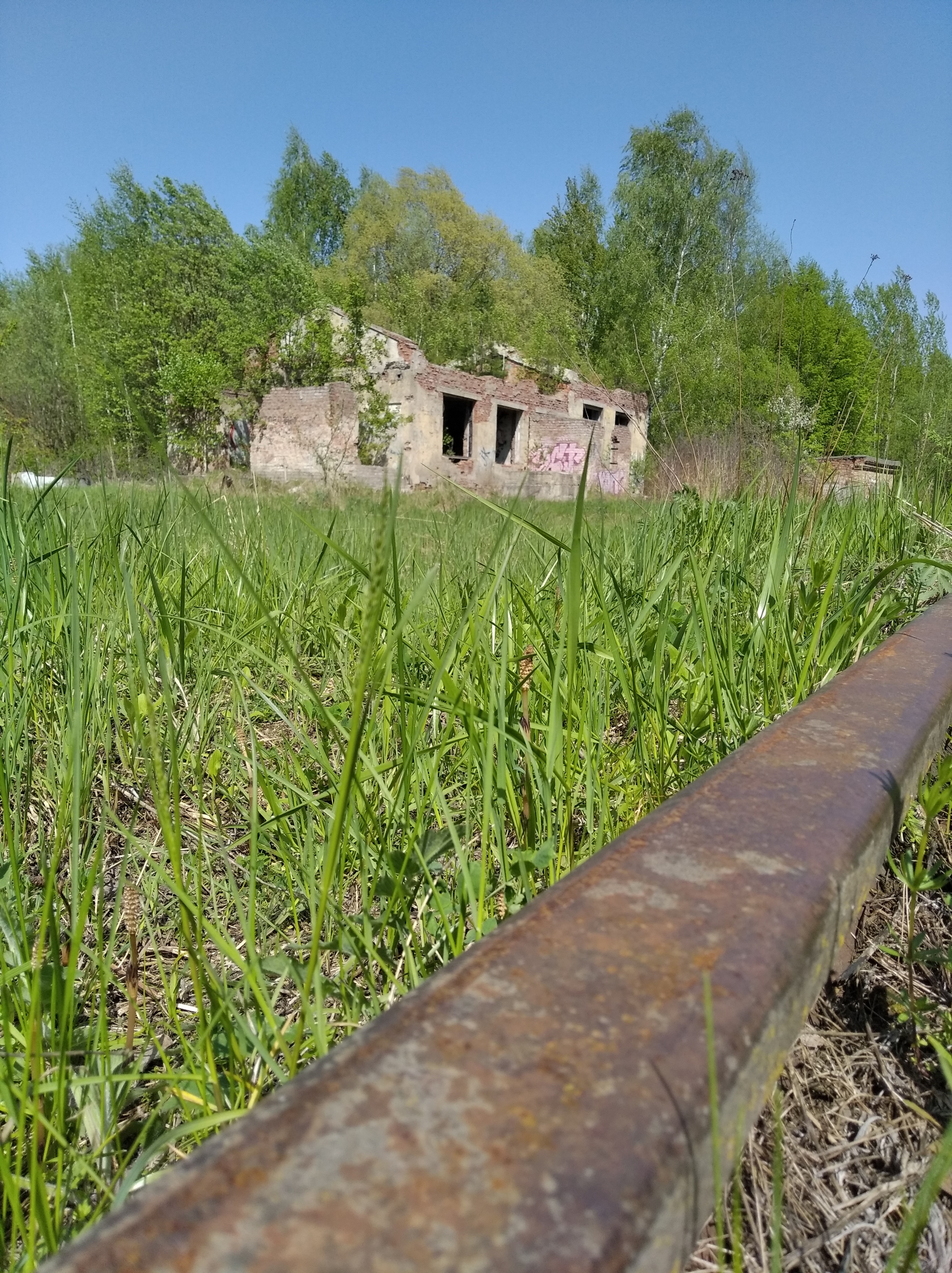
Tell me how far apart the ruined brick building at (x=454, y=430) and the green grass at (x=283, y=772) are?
45.1 feet

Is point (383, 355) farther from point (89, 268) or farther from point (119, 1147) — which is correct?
point (119, 1147)

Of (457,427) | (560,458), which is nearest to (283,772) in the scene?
(560,458)

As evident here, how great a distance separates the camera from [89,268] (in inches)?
1134

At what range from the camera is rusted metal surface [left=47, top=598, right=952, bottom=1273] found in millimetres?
299

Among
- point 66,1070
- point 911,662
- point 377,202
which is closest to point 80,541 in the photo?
point 66,1070

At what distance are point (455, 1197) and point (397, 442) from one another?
2051cm

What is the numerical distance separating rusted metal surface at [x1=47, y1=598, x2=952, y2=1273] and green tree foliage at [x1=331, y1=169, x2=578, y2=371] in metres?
34.1

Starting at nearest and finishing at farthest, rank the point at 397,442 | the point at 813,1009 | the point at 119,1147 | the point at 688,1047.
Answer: the point at 688,1047 → the point at 119,1147 → the point at 813,1009 → the point at 397,442

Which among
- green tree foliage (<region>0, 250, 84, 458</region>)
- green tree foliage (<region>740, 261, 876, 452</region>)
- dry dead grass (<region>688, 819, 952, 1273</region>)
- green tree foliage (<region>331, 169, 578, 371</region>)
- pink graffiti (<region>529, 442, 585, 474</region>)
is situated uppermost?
green tree foliage (<region>331, 169, 578, 371</region>)

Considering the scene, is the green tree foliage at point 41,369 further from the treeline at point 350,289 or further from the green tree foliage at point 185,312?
the green tree foliage at point 185,312

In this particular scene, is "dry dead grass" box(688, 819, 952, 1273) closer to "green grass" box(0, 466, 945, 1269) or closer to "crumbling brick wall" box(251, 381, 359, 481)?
"green grass" box(0, 466, 945, 1269)

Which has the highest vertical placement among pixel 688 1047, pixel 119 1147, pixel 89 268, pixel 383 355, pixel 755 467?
pixel 89 268

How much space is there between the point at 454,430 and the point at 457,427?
0.22 meters

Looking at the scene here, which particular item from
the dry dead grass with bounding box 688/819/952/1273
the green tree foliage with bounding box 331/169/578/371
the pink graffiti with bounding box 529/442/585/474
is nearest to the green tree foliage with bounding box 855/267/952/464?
the dry dead grass with bounding box 688/819/952/1273
